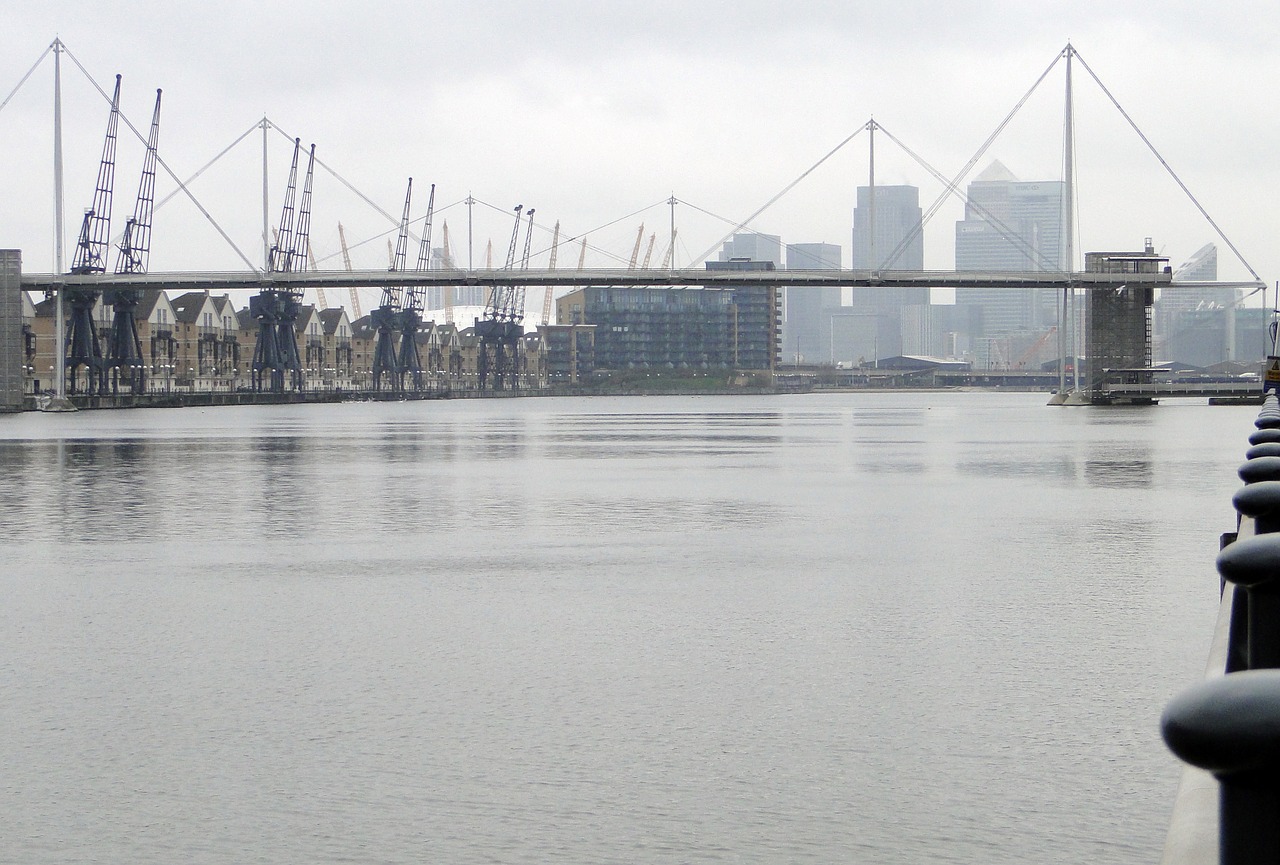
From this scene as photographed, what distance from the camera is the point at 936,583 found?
13102 mm

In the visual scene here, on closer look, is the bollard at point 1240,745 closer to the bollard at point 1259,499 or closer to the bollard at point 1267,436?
the bollard at point 1259,499

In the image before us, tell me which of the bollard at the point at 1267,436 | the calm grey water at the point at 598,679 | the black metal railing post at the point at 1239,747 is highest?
the bollard at the point at 1267,436

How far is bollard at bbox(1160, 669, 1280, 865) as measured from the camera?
1.79 metres

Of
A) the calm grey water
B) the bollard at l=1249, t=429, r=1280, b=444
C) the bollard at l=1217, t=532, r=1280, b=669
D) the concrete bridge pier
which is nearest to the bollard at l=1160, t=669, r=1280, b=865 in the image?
the bollard at l=1217, t=532, r=1280, b=669

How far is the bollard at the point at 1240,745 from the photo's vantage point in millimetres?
1787

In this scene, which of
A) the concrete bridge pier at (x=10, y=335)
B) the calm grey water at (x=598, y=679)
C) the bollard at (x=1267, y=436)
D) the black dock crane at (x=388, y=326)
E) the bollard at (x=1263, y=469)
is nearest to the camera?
the bollard at (x=1263, y=469)

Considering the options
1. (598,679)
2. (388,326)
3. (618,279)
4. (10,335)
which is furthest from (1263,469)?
(388,326)

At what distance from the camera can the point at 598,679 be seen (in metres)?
8.85

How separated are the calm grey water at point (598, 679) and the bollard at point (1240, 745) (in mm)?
3585

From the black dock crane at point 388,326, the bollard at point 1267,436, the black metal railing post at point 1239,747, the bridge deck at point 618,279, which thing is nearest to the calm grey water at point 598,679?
the bollard at point 1267,436

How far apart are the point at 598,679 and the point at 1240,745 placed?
23.6ft

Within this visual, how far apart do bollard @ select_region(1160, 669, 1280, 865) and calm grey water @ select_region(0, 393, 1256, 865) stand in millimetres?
3585

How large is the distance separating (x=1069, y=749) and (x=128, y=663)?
5384 mm

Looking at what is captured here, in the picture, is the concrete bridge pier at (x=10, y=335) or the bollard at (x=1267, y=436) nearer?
the bollard at (x=1267, y=436)
